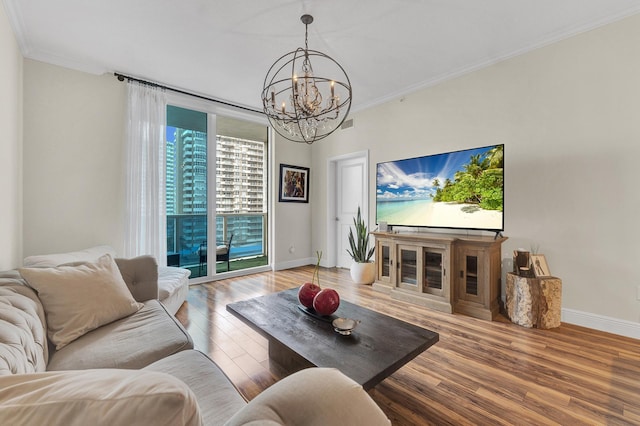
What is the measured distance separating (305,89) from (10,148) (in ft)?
8.40

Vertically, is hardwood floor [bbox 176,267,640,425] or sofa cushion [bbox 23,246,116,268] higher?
sofa cushion [bbox 23,246,116,268]

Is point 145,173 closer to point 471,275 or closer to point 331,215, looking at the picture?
point 331,215

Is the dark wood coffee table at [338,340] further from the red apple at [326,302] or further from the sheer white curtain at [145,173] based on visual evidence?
the sheer white curtain at [145,173]

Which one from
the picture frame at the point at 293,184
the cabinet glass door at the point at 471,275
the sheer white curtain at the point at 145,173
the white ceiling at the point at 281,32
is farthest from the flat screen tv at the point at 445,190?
the sheer white curtain at the point at 145,173

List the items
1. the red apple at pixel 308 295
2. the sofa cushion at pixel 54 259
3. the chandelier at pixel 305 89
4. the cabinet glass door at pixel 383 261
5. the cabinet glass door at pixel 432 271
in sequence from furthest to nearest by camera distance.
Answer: the cabinet glass door at pixel 383 261 < the cabinet glass door at pixel 432 271 < the chandelier at pixel 305 89 < the sofa cushion at pixel 54 259 < the red apple at pixel 308 295

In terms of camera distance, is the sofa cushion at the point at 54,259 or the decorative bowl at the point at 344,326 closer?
the decorative bowl at the point at 344,326

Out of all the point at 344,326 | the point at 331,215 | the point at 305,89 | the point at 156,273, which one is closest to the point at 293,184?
the point at 331,215

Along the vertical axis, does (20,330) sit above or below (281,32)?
below

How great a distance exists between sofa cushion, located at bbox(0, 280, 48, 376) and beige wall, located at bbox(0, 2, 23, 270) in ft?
3.63

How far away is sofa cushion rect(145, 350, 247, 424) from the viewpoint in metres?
0.93

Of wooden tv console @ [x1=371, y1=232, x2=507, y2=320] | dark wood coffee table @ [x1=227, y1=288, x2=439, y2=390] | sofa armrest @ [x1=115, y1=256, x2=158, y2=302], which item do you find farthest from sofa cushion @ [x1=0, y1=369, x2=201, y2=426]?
wooden tv console @ [x1=371, y1=232, x2=507, y2=320]

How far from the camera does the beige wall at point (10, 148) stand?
207 centimetres

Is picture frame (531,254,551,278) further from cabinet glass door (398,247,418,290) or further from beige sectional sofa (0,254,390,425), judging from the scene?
beige sectional sofa (0,254,390,425)

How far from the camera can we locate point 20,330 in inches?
42.1
